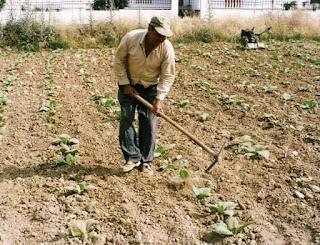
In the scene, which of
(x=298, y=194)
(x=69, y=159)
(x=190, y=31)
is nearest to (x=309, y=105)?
(x=298, y=194)

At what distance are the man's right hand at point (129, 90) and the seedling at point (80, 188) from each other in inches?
40.5

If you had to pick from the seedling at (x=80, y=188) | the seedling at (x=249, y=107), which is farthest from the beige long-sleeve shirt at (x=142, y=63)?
the seedling at (x=249, y=107)

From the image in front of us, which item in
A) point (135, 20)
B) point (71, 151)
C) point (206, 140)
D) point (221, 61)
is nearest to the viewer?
point (71, 151)

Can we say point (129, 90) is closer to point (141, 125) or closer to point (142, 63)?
point (142, 63)

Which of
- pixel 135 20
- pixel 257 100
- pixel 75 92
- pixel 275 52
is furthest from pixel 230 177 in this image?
pixel 135 20

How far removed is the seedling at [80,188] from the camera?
4.01 meters

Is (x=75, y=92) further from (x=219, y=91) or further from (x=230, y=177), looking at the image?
(x=230, y=177)

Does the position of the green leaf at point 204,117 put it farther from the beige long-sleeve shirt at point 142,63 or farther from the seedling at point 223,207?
the seedling at point 223,207

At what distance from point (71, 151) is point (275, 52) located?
361 inches

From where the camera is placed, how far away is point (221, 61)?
34.9 ft

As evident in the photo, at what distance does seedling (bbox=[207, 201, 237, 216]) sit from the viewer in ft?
11.9

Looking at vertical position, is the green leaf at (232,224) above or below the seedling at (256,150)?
below

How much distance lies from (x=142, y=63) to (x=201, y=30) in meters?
10.6

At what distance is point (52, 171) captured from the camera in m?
4.57
